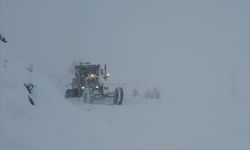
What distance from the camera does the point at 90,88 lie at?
94.6 feet

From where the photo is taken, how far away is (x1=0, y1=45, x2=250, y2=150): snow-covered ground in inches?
401

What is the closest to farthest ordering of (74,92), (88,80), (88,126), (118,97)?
(88,126) < (118,97) < (88,80) < (74,92)

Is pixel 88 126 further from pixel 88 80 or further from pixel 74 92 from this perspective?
pixel 74 92

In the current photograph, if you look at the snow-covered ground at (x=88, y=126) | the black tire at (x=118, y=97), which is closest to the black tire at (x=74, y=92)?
the black tire at (x=118, y=97)

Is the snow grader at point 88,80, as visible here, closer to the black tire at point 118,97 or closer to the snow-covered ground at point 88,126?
the black tire at point 118,97

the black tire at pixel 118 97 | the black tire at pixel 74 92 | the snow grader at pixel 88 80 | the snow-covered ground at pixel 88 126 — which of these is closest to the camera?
the snow-covered ground at pixel 88 126

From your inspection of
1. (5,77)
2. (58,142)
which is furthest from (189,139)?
(5,77)

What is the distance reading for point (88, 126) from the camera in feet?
47.5

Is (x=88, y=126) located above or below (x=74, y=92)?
below

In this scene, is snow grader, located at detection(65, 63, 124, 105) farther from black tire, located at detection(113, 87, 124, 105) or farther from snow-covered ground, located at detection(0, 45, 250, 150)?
snow-covered ground, located at detection(0, 45, 250, 150)

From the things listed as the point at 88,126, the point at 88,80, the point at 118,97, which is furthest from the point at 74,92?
the point at 88,126

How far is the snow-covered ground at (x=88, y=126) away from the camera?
10.2 meters

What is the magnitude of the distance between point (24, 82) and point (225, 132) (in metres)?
7.76

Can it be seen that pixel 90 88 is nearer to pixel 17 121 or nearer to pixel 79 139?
pixel 79 139
